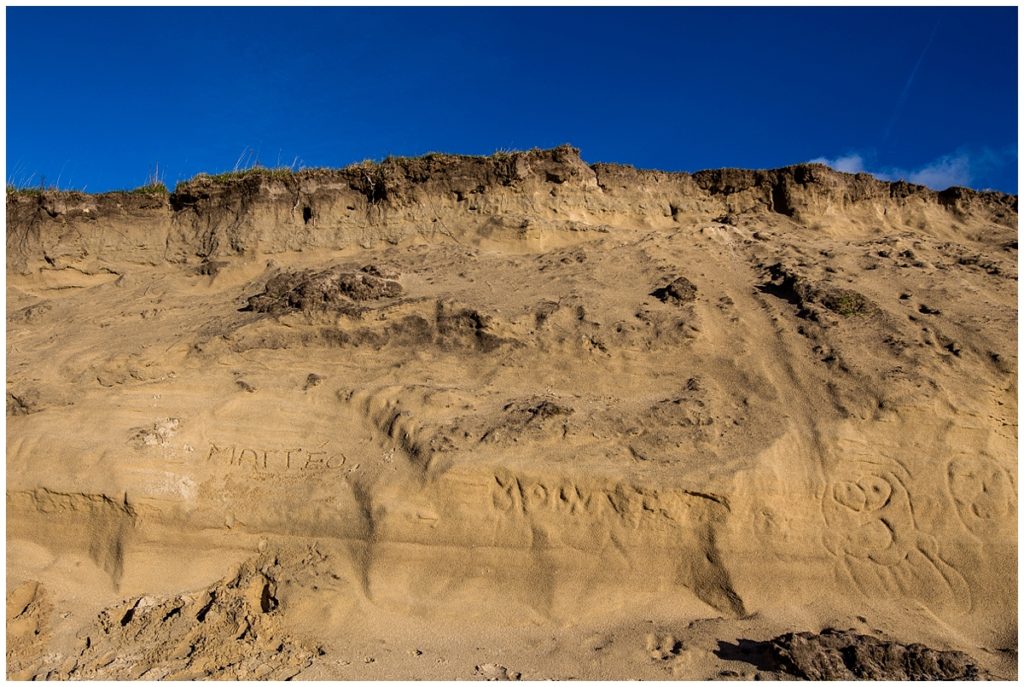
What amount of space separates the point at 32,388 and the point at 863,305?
7.31m

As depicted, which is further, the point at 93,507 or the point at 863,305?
the point at 863,305

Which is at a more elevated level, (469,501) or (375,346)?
(375,346)

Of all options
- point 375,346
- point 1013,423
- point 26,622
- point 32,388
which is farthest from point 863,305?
point 32,388

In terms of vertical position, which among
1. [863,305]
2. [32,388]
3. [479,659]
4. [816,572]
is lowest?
[479,659]

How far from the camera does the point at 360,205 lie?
876 cm

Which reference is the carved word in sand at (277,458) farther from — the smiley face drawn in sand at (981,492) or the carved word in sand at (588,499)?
the smiley face drawn in sand at (981,492)

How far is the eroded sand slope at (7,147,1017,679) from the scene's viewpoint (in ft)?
14.0

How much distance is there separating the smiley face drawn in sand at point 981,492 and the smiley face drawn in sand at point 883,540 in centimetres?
32

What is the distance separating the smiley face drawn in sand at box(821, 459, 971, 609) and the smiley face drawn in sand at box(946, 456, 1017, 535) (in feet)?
1.05

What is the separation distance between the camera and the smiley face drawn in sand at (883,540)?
4523 mm

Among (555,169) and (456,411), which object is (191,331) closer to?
(456,411)

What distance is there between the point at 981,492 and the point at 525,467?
314cm

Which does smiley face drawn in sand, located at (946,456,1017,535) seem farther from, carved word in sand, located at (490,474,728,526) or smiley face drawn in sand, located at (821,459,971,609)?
carved word in sand, located at (490,474,728,526)

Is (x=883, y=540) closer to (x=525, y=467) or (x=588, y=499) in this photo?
(x=588, y=499)
